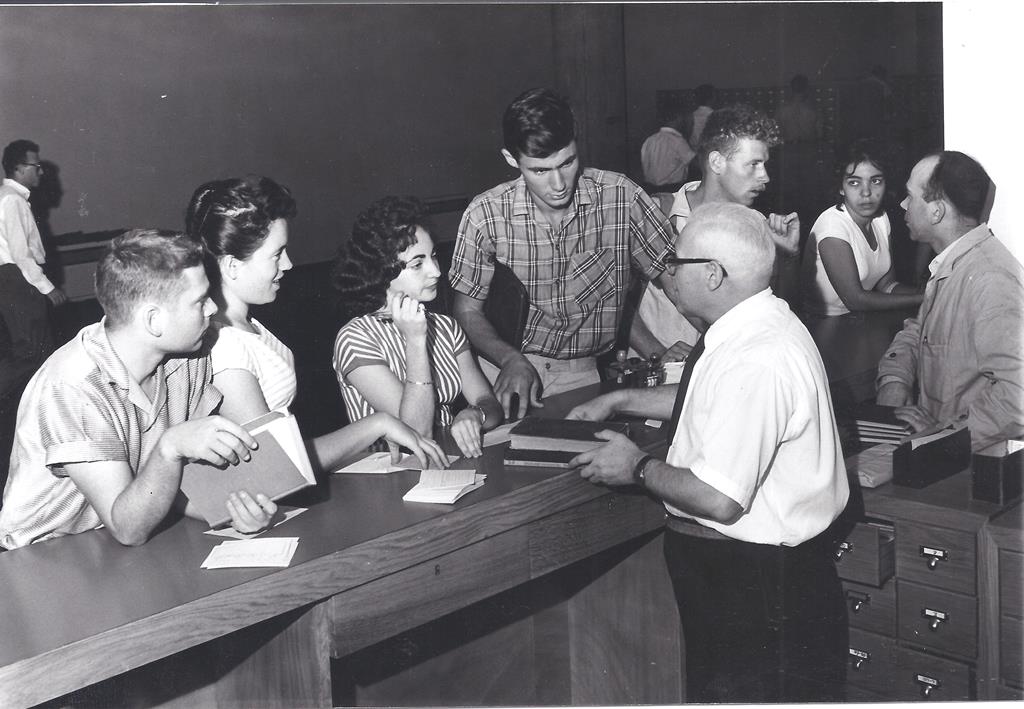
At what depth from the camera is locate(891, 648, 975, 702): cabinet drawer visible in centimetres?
264

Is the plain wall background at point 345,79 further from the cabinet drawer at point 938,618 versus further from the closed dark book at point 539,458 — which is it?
the cabinet drawer at point 938,618

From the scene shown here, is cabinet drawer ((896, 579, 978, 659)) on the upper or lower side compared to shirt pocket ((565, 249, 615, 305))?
lower

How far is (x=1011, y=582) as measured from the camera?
2.56 meters

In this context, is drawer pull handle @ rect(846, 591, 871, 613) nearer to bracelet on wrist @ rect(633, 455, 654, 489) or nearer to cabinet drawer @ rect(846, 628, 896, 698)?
cabinet drawer @ rect(846, 628, 896, 698)

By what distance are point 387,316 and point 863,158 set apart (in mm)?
2127

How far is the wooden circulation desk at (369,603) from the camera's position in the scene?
1.76 m

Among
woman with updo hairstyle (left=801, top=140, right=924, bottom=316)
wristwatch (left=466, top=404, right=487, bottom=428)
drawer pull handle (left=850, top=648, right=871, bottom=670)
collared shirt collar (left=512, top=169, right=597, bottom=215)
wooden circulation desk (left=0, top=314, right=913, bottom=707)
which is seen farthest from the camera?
woman with updo hairstyle (left=801, top=140, right=924, bottom=316)

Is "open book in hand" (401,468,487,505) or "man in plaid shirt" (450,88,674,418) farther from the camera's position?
"man in plaid shirt" (450,88,674,418)

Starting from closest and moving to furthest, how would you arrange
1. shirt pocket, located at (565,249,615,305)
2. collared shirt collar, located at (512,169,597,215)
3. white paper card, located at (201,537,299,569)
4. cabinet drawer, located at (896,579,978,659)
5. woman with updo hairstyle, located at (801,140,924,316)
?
1. white paper card, located at (201,537,299,569)
2. cabinet drawer, located at (896,579,978,659)
3. collared shirt collar, located at (512,169,597,215)
4. shirt pocket, located at (565,249,615,305)
5. woman with updo hairstyle, located at (801,140,924,316)

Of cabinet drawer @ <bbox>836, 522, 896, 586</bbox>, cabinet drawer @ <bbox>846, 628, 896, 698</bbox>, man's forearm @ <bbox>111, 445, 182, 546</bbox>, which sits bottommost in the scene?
A: cabinet drawer @ <bbox>846, 628, 896, 698</bbox>

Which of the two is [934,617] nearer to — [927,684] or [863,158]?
[927,684]

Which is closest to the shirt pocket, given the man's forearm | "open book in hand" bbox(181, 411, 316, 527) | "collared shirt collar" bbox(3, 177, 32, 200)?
"open book in hand" bbox(181, 411, 316, 527)

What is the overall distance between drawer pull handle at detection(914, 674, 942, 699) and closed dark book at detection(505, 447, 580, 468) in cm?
121

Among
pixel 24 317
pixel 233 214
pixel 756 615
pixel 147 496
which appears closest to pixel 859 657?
pixel 756 615
